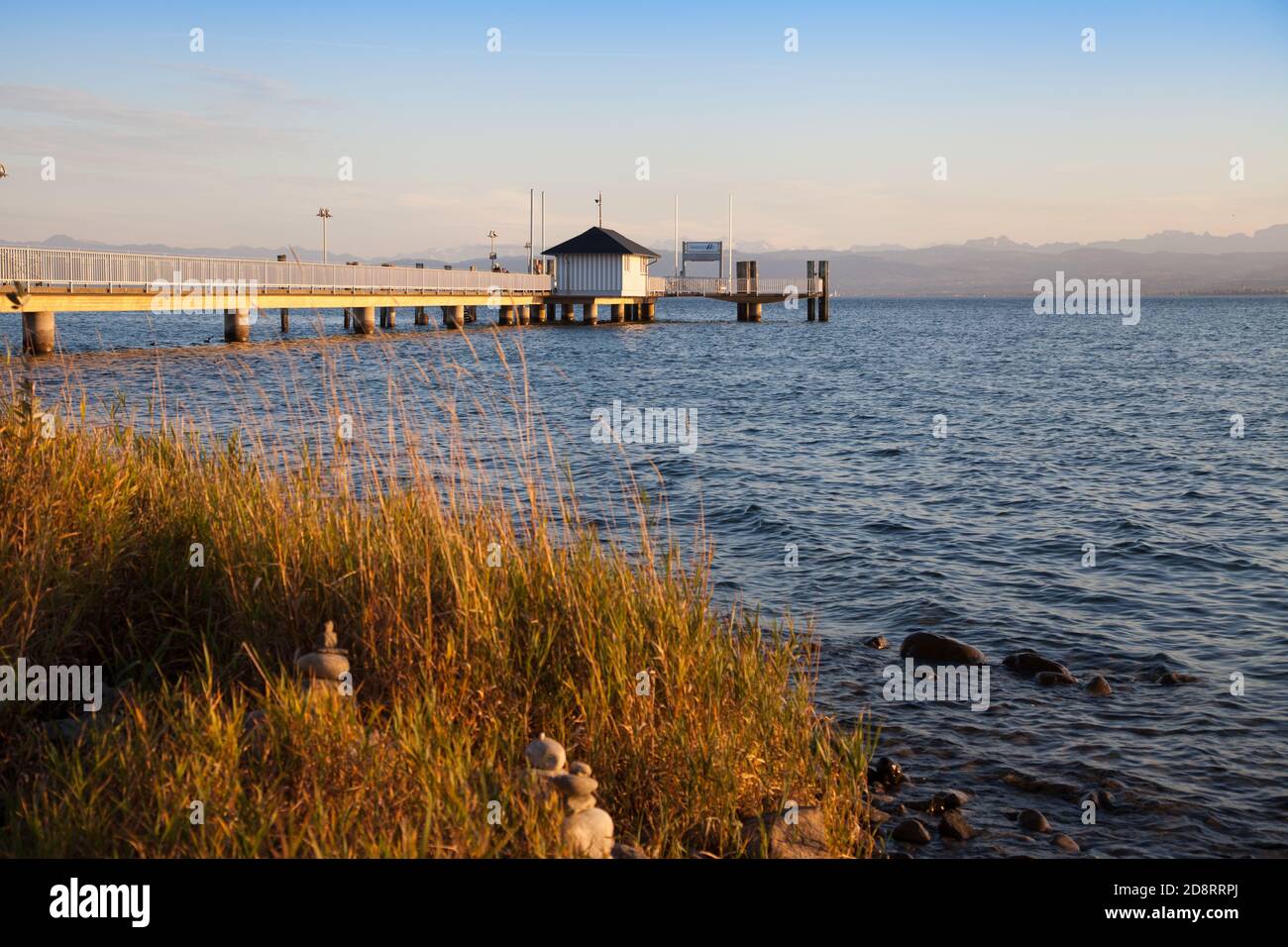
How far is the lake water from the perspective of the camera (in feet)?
24.9

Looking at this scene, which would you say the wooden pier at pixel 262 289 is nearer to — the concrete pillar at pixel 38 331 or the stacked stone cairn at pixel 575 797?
the concrete pillar at pixel 38 331

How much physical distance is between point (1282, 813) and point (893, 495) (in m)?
11.4

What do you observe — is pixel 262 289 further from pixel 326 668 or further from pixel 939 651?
pixel 326 668

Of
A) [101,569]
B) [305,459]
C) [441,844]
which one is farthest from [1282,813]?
[101,569]

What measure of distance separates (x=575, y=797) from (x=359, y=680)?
1552mm

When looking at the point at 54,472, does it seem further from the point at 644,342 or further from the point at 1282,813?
the point at 644,342

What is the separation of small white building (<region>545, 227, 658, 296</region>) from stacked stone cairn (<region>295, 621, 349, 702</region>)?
65.2 meters

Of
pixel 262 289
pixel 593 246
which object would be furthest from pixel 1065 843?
pixel 593 246

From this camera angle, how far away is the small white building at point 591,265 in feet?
227

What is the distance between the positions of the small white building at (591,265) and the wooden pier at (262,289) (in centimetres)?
13

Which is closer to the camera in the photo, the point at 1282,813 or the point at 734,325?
the point at 1282,813

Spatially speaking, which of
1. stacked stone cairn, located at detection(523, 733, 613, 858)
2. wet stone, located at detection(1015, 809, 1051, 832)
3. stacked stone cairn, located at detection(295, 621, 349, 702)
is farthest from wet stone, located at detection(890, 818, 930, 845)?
stacked stone cairn, located at detection(295, 621, 349, 702)
